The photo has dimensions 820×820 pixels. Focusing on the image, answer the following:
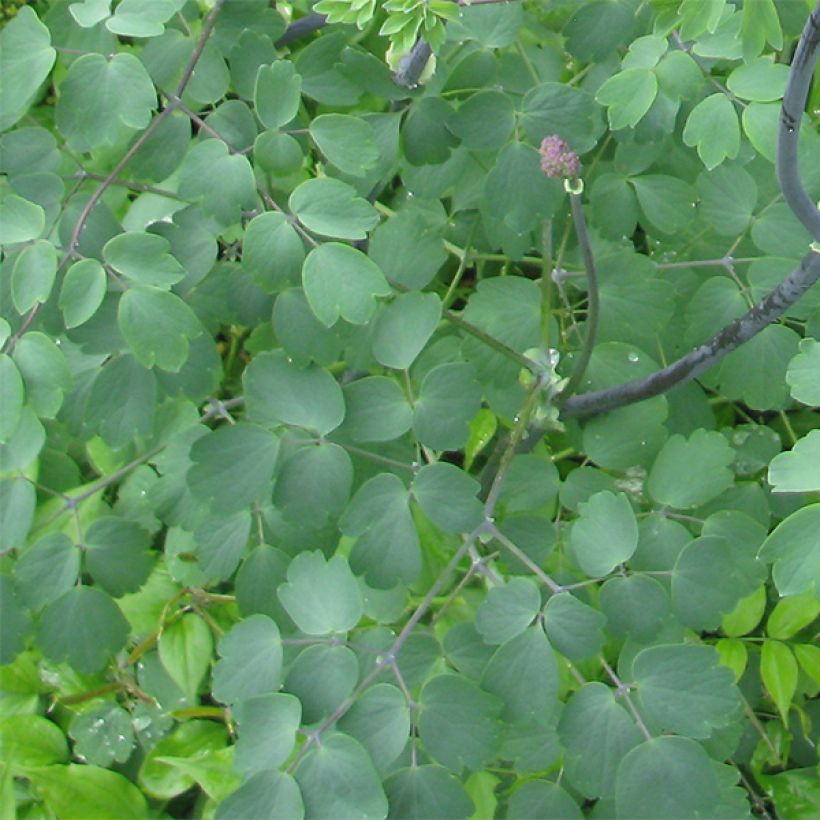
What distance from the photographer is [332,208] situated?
32.8 inches

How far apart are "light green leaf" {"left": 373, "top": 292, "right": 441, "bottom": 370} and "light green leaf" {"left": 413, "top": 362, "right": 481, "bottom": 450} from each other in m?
0.05

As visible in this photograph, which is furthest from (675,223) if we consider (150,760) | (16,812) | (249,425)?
(16,812)

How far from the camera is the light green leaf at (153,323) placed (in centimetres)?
83

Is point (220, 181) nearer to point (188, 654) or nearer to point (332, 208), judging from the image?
point (332, 208)

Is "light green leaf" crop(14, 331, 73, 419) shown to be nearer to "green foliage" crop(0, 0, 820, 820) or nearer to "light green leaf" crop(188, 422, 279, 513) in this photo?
"green foliage" crop(0, 0, 820, 820)

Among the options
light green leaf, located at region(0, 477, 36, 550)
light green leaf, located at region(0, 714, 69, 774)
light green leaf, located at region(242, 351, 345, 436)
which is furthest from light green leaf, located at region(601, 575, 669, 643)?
light green leaf, located at region(0, 714, 69, 774)

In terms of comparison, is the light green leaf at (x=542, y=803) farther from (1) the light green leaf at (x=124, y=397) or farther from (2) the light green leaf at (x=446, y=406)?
(1) the light green leaf at (x=124, y=397)

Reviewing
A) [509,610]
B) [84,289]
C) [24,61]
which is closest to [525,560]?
[509,610]

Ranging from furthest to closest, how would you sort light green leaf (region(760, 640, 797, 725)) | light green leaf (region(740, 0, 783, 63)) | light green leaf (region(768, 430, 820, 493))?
light green leaf (region(760, 640, 797, 725)) → light green leaf (region(768, 430, 820, 493)) → light green leaf (region(740, 0, 783, 63))

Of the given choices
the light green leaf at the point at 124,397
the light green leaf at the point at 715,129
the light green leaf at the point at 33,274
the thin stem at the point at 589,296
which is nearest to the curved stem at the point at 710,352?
the thin stem at the point at 589,296

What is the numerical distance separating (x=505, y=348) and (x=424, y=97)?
288 millimetres

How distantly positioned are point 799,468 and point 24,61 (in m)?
0.80

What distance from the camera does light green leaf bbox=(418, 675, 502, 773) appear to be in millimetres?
775

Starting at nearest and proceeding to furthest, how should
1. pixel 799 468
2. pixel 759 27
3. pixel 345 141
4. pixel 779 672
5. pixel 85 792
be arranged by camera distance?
pixel 759 27
pixel 799 468
pixel 345 141
pixel 779 672
pixel 85 792
